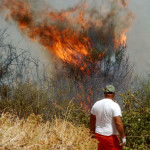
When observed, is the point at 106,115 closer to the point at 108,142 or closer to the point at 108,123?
the point at 108,123

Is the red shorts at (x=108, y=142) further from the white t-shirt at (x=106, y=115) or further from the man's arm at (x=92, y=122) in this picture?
the man's arm at (x=92, y=122)

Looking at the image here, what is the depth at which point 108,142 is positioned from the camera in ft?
15.9

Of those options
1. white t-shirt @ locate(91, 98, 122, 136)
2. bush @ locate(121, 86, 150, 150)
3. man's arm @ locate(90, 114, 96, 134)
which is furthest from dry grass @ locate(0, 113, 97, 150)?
bush @ locate(121, 86, 150, 150)

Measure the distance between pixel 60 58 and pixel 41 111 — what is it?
9.06 m

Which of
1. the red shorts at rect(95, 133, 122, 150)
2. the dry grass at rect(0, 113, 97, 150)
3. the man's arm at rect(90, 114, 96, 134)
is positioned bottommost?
the red shorts at rect(95, 133, 122, 150)

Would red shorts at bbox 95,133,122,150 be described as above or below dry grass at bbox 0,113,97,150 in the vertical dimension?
below

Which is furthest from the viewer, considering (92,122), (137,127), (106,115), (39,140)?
(137,127)

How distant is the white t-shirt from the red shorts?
75 millimetres

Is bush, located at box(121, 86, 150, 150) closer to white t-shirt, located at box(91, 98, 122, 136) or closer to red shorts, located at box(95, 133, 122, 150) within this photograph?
red shorts, located at box(95, 133, 122, 150)

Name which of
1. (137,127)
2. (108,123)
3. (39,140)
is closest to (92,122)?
(108,123)

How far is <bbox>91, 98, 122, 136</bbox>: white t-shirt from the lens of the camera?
4715 mm

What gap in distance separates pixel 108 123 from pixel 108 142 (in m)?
0.35

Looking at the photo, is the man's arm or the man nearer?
the man

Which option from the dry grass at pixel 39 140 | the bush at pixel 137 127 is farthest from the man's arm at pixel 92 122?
the bush at pixel 137 127
